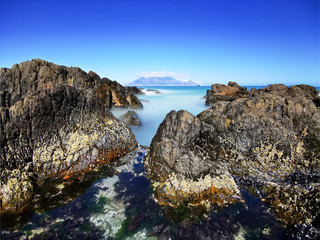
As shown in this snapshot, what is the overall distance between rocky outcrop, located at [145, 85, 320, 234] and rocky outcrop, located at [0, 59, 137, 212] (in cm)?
230

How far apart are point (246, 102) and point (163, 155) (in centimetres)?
436

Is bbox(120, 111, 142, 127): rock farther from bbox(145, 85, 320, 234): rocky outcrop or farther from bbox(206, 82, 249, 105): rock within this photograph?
bbox(206, 82, 249, 105): rock

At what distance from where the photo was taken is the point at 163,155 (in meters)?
6.25

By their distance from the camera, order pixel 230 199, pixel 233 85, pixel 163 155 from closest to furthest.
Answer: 1. pixel 230 199
2. pixel 163 155
3. pixel 233 85

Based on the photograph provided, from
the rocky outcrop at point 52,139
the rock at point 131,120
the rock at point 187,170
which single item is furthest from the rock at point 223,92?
Answer: the rock at point 187,170

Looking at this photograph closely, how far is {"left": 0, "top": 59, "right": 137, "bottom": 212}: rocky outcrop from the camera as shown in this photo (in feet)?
17.8

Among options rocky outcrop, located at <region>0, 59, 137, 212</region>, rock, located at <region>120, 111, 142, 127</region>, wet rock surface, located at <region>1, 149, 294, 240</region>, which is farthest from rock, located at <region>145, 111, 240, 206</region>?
rock, located at <region>120, 111, 142, 127</region>

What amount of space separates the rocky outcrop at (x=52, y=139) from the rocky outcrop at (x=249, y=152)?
7.56 feet

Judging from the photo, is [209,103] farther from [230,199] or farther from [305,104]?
[230,199]

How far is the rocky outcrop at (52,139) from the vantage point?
5.43 meters

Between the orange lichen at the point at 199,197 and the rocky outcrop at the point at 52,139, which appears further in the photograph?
the rocky outcrop at the point at 52,139

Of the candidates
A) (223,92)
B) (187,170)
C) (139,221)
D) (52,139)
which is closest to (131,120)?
(52,139)

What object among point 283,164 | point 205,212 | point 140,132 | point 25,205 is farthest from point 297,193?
point 140,132

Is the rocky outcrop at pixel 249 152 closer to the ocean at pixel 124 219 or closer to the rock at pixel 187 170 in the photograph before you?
the rock at pixel 187 170
